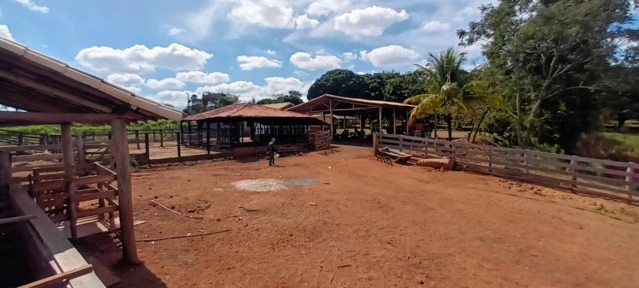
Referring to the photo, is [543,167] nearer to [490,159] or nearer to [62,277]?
[490,159]

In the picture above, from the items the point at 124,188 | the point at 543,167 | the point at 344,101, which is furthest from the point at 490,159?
the point at 124,188

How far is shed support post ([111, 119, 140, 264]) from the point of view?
4.13 meters

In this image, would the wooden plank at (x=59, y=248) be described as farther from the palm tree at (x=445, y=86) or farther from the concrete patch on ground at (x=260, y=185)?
the palm tree at (x=445, y=86)

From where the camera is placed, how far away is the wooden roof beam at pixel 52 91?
3.31 metres

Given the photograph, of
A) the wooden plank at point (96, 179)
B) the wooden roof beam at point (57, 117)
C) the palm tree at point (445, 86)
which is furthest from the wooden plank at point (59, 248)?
the palm tree at point (445, 86)

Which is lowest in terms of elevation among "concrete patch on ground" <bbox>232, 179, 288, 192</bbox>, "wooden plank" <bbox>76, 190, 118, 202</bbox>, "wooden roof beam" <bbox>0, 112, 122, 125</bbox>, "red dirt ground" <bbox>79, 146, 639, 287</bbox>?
"red dirt ground" <bbox>79, 146, 639, 287</bbox>

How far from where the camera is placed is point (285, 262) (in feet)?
14.8

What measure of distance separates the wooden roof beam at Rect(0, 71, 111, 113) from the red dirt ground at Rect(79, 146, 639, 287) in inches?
86.0

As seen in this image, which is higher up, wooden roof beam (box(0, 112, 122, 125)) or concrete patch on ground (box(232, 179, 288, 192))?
wooden roof beam (box(0, 112, 122, 125))

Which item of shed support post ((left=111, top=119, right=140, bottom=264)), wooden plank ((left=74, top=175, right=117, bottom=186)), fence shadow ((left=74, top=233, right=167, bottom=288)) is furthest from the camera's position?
wooden plank ((left=74, top=175, right=117, bottom=186))

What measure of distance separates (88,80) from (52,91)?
0.72 m

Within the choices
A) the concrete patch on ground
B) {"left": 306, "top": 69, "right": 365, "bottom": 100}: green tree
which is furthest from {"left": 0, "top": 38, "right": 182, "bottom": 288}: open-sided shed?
{"left": 306, "top": 69, "right": 365, "bottom": 100}: green tree

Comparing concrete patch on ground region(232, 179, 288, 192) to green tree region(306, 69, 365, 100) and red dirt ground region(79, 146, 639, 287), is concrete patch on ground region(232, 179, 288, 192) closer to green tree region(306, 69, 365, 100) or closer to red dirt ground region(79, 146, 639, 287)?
red dirt ground region(79, 146, 639, 287)

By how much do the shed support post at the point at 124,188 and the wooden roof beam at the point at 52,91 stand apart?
0.28m
